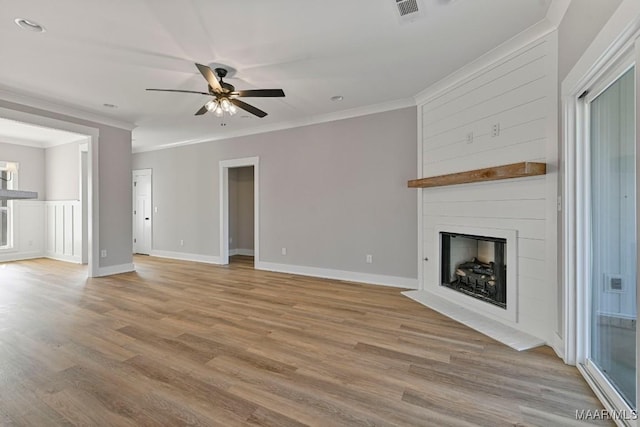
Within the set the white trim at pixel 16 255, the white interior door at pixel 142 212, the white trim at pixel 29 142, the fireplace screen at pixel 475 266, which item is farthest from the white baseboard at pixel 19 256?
the fireplace screen at pixel 475 266

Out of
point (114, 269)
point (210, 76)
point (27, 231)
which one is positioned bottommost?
point (114, 269)

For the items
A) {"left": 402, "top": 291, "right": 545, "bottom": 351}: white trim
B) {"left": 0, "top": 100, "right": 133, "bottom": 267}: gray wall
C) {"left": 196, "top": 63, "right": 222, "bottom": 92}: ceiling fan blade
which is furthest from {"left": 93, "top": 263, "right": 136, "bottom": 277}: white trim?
{"left": 402, "top": 291, "right": 545, "bottom": 351}: white trim

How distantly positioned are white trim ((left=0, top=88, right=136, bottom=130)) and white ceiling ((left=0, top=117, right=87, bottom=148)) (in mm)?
1089

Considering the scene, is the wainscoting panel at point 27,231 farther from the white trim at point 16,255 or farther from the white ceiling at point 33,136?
the white ceiling at point 33,136

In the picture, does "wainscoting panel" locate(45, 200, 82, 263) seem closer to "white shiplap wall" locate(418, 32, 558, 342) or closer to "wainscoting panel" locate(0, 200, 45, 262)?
"wainscoting panel" locate(0, 200, 45, 262)

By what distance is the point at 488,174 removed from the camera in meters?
2.79

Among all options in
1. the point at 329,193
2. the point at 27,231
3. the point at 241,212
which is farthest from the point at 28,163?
the point at 329,193

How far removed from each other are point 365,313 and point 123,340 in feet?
7.36

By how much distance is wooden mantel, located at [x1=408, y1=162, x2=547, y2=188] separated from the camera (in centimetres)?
243

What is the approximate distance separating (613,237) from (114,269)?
6.32 meters

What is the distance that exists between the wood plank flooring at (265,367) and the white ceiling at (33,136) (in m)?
3.76

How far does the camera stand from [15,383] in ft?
6.17

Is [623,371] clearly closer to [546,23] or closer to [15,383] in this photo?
[546,23]

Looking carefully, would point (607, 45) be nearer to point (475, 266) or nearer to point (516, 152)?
point (516, 152)
